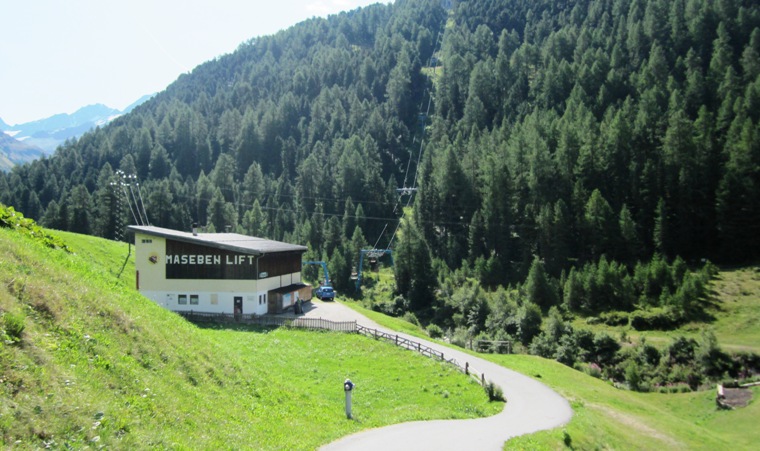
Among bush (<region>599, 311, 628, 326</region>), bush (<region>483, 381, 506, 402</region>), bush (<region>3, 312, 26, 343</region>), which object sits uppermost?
bush (<region>3, 312, 26, 343</region>)

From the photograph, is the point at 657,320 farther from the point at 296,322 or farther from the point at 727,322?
the point at 296,322

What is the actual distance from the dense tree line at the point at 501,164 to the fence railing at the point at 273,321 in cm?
2786

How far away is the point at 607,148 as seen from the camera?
9331cm

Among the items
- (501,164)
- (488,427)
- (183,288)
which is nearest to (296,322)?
(183,288)

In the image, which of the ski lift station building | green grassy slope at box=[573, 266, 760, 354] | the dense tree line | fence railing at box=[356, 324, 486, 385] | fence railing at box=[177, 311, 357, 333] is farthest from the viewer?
the dense tree line

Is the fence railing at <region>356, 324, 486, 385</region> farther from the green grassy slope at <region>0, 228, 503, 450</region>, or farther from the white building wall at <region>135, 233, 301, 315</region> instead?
the white building wall at <region>135, 233, 301, 315</region>

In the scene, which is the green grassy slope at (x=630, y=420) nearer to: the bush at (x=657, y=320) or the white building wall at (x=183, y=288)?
the bush at (x=657, y=320)

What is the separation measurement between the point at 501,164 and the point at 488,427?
266 ft

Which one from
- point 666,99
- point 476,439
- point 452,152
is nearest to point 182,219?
point 452,152

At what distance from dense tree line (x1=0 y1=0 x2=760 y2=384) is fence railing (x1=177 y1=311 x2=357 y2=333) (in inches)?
1097

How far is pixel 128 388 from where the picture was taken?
13.0 m

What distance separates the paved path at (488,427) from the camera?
1758 cm

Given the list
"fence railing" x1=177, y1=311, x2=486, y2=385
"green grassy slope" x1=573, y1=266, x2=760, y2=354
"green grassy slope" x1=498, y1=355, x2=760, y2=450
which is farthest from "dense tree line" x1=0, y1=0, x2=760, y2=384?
"fence railing" x1=177, y1=311, x2=486, y2=385

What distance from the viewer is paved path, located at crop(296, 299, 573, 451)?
692 inches
